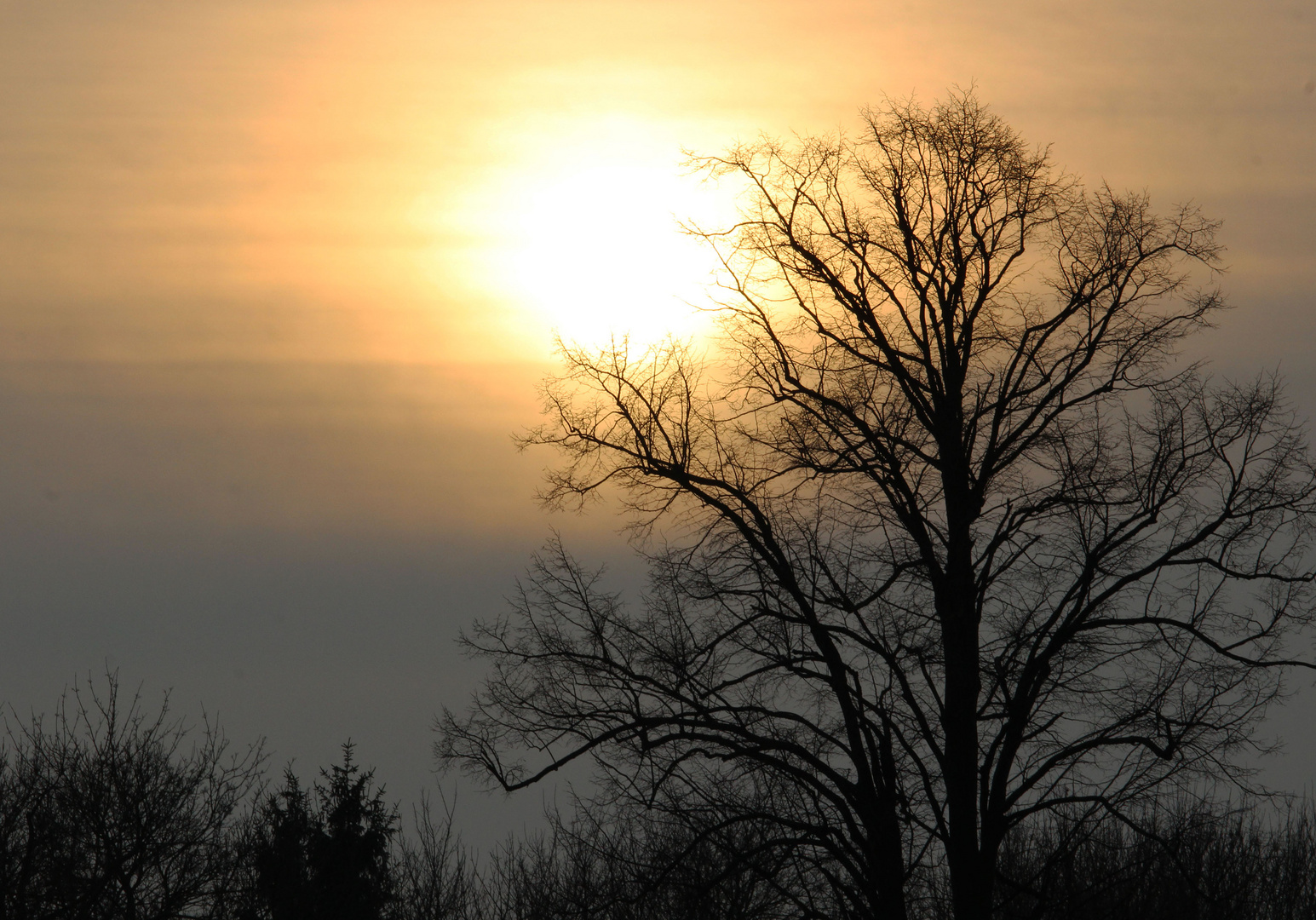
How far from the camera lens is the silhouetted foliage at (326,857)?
24.2 metres

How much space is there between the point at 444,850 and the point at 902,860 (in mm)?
12309

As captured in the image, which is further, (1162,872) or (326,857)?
(326,857)

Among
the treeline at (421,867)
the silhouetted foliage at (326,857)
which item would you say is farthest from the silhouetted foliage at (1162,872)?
the silhouetted foliage at (326,857)

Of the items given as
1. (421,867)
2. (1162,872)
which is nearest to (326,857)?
(421,867)

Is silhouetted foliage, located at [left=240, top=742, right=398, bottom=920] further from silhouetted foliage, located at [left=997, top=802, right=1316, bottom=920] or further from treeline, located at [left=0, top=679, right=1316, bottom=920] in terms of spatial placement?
silhouetted foliage, located at [left=997, top=802, right=1316, bottom=920]

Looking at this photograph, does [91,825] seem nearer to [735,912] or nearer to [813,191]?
[735,912]

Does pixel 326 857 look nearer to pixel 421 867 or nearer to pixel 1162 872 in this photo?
pixel 421 867

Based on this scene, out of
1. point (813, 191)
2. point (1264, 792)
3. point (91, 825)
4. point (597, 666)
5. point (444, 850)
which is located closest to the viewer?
point (1264, 792)

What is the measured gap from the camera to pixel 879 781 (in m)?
17.8

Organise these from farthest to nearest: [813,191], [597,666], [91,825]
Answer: [91,825] < [813,191] < [597,666]

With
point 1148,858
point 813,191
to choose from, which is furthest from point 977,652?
point 813,191

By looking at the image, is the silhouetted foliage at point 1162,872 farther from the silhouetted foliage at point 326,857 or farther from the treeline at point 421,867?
the silhouetted foliage at point 326,857

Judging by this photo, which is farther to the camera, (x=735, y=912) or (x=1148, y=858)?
(x=735, y=912)

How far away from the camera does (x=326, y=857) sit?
2750 centimetres
